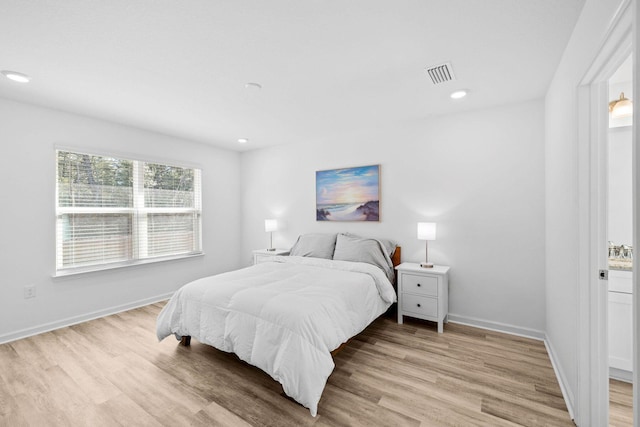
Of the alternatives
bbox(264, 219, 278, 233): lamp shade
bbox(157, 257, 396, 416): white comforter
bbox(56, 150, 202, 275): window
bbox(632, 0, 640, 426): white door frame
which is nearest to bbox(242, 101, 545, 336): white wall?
bbox(157, 257, 396, 416): white comforter

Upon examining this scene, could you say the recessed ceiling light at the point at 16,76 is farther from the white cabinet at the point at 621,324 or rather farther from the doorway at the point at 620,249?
the white cabinet at the point at 621,324

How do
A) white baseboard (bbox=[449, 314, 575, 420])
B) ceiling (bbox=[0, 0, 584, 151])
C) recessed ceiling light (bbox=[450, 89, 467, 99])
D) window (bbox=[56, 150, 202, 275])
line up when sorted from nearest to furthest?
ceiling (bbox=[0, 0, 584, 151]) < white baseboard (bbox=[449, 314, 575, 420]) < recessed ceiling light (bbox=[450, 89, 467, 99]) < window (bbox=[56, 150, 202, 275])

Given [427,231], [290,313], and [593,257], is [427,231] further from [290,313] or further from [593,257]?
[290,313]

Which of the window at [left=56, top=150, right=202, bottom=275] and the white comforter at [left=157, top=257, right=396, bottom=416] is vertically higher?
the window at [left=56, top=150, right=202, bottom=275]

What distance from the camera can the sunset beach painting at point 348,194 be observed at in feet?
12.6

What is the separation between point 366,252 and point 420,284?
0.69 m

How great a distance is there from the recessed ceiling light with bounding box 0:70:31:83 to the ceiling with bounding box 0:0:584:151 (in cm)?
6

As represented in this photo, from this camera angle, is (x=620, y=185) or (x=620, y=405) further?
(x=620, y=185)

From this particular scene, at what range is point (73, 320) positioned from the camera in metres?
3.26

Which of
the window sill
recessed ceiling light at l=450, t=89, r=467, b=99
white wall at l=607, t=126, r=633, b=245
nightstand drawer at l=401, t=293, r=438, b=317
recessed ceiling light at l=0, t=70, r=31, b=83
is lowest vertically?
nightstand drawer at l=401, t=293, r=438, b=317

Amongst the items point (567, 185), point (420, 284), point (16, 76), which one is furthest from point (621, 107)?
point (16, 76)

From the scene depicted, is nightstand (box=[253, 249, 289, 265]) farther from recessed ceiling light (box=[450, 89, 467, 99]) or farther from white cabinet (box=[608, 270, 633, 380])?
white cabinet (box=[608, 270, 633, 380])

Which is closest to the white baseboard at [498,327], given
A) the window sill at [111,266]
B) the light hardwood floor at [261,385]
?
the light hardwood floor at [261,385]

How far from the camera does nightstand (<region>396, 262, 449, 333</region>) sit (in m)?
3.02
